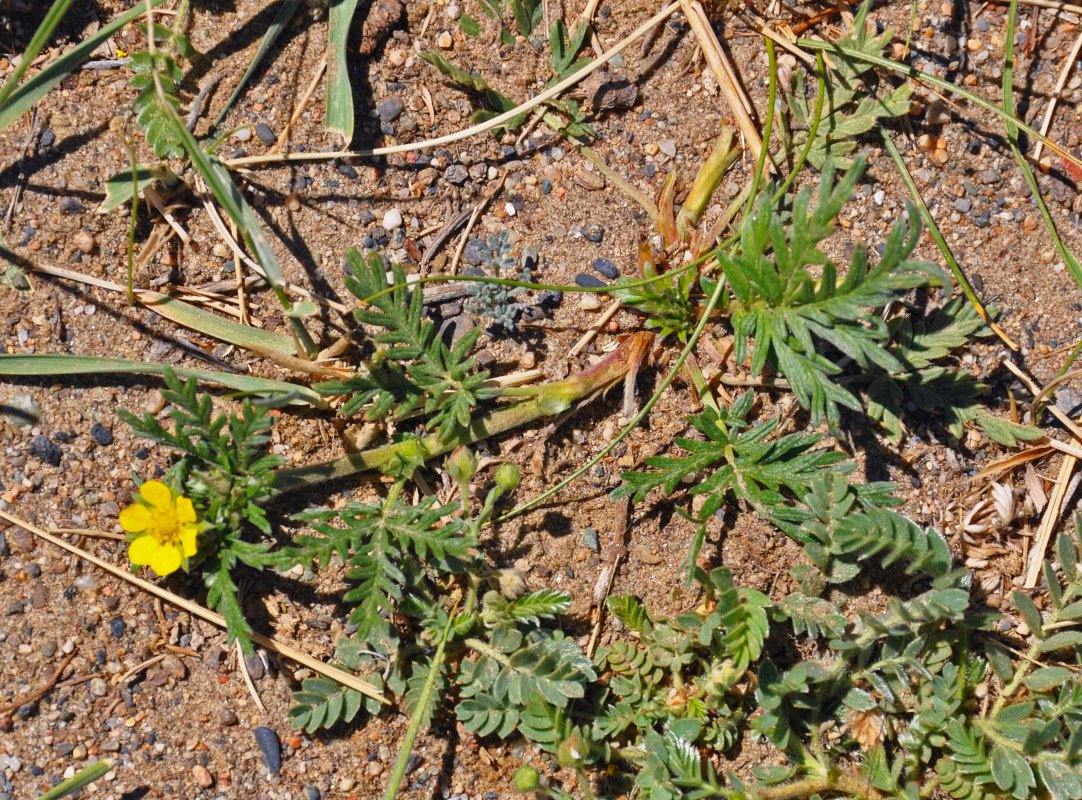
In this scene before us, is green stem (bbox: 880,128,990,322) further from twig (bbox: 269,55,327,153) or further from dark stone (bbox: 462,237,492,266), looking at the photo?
twig (bbox: 269,55,327,153)

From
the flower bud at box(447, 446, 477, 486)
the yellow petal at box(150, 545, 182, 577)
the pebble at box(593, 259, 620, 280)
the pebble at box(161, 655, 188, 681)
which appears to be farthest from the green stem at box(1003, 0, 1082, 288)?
the pebble at box(161, 655, 188, 681)

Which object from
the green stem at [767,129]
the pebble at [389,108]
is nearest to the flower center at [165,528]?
the pebble at [389,108]

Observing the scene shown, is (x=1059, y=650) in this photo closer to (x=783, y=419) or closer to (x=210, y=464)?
(x=783, y=419)

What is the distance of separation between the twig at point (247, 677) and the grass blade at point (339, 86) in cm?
191

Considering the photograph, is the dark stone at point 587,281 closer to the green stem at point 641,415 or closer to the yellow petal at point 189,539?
the green stem at point 641,415

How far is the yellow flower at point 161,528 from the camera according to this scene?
9.39 feet

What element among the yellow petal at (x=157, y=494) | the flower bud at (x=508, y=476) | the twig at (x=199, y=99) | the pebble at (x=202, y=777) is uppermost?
the twig at (x=199, y=99)

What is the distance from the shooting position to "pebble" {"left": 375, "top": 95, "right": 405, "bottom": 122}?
3.35 meters

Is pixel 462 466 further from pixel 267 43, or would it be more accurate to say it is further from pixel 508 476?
pixel 267 43

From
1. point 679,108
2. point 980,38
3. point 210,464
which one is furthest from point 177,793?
point 980,38

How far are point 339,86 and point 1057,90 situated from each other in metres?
2.73

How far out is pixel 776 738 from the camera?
3.12 m

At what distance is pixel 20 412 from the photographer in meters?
3.12

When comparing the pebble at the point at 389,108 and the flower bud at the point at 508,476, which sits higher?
the pebble at the point at 389,108
